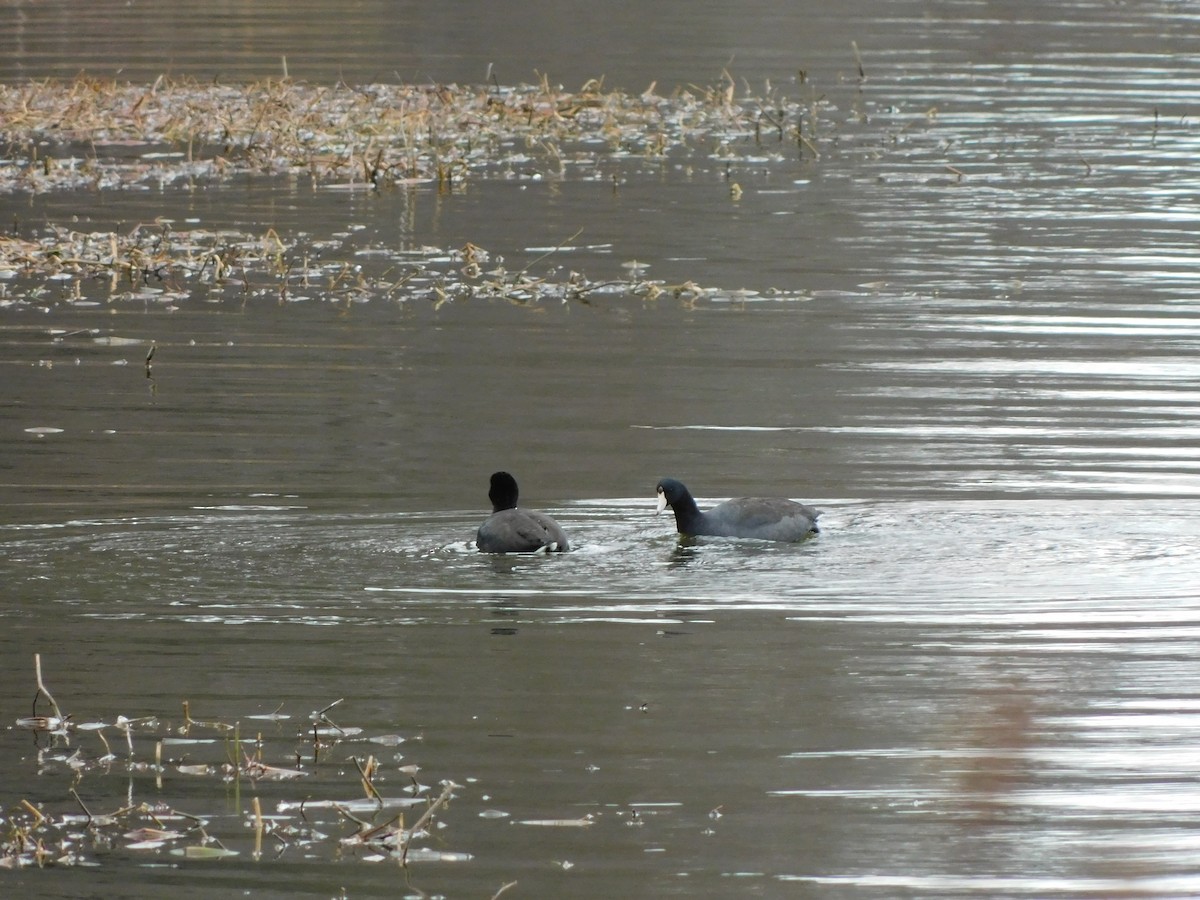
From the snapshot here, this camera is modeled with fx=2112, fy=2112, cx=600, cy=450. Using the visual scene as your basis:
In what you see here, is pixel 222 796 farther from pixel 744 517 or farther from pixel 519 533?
pixel 744 517

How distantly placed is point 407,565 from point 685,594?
60.0 inches

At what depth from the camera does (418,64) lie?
39.6 m

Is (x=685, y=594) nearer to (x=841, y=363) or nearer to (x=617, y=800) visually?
(x=617, y=800)

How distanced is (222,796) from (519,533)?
3498 mm

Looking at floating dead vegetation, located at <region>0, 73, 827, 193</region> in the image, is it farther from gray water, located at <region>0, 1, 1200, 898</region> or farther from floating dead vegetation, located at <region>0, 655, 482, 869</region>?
floating dead vegetation, located at <region>0, 655, 482, 869</region>

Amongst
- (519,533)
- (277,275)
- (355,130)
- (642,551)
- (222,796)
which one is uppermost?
(355,130)

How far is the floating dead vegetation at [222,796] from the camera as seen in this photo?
299 inches

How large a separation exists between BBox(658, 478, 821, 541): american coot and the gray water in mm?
150

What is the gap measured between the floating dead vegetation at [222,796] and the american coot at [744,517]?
135 inches

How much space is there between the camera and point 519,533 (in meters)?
11.4

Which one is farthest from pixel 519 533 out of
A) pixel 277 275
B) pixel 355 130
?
pixel 355 130

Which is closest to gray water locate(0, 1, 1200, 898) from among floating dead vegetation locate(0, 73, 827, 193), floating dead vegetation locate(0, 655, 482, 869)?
floating dead vegetation locate(0, 655, 482, 869)

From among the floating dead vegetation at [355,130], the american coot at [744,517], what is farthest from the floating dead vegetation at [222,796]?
the floating dead vegetation at [355,130]

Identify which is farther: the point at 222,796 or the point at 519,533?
the point at 519,533
